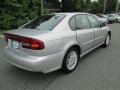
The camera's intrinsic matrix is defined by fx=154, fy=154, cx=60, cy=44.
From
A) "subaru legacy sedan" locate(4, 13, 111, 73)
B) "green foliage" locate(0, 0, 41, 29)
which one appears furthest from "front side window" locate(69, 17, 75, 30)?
"green foliage" locate(0, 0, 41, 29)

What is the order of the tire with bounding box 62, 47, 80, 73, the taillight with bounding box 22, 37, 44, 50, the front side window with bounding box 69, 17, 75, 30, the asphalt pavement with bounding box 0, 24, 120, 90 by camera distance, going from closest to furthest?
1. the taillight with bounding box 22, 37, 44, 50
2. the asphalt pavement with bounding box 0, 24, 120, 90
3. the tire with bounding box 62, 47, 80, 73
4. the front side window with bounding box 69, 17, 75, 30

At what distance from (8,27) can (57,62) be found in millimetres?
8845

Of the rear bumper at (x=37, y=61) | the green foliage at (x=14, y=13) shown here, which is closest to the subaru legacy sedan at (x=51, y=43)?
the rear bumper at (x=37, y=61)

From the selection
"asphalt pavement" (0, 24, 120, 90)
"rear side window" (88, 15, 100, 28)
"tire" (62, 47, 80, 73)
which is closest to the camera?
A: "asphalt pavement" (0, 24, 120, 90)

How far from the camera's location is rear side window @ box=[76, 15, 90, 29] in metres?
4.20

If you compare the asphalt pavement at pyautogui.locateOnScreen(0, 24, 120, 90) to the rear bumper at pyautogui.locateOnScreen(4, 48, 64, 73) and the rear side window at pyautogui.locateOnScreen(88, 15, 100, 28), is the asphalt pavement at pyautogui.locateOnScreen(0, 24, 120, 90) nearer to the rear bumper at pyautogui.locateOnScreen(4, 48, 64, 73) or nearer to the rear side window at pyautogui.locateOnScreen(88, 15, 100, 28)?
the rear bumper at pyautogui.locateOnScreen(4, 48, 64, 73)

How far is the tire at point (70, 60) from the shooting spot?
12.1ft

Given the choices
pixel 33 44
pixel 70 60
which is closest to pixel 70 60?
pixel 70 60

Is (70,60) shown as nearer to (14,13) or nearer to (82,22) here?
(82,22)

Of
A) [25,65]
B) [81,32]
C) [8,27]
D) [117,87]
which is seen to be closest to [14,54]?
[25,65]

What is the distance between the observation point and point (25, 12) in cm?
1300

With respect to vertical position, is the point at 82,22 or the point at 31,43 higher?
the point at 82,22

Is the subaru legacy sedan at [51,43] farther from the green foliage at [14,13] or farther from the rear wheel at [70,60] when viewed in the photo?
the green foliage at [14,13]

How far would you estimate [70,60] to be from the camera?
3.90 metres
